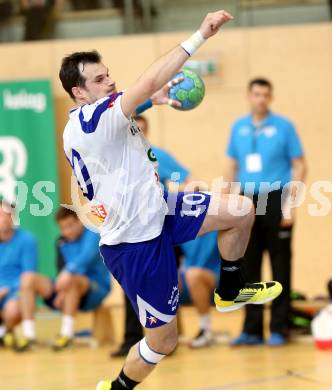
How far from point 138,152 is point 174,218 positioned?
18.2 inches

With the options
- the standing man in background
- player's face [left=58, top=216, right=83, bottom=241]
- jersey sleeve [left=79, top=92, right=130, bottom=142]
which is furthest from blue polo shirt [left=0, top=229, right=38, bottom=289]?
jersey sleeve [left=79, top=92, right=130, bottom=142]

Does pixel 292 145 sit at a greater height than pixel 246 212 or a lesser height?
greater

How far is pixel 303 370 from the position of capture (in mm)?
7117

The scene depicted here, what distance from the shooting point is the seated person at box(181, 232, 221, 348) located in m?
8.42

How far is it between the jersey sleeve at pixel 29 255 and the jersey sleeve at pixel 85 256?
0.37m

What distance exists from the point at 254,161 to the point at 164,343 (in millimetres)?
3054

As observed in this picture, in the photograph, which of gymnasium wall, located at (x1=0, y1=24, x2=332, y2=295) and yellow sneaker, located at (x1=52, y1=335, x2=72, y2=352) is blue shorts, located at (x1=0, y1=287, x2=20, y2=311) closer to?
yellow sneaker, located at (x1=52, y1=335, x2=72, y2=352)

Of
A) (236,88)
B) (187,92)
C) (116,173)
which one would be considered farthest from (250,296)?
(236,88)

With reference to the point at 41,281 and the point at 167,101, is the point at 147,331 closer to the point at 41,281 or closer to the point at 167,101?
the point at 167,101

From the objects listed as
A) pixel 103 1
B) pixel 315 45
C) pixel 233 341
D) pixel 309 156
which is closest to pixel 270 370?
pixel 233 341

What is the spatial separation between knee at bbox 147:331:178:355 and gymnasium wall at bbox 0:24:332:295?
17.6 feet

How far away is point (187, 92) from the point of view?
5.79 metres

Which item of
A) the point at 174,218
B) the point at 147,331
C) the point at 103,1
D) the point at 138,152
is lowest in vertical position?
the point at 147,331

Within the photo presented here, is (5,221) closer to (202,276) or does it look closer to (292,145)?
(202,276)
